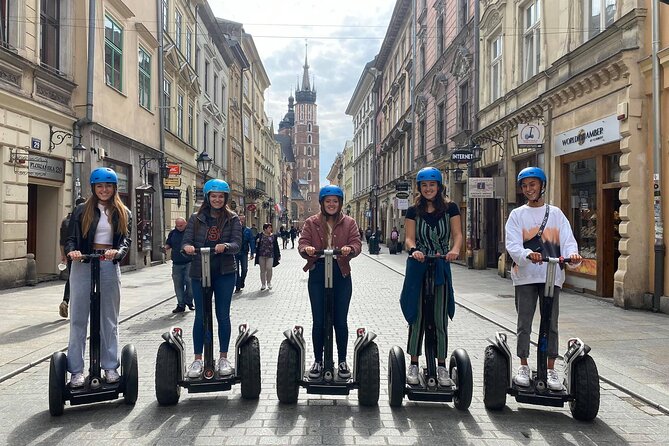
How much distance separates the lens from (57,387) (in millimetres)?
3982

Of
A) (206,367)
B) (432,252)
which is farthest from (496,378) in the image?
(206,367)

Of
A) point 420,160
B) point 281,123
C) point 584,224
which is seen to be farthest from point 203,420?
point 281,123

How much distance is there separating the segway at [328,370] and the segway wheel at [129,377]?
1137mm

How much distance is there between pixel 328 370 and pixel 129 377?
61.5 inches

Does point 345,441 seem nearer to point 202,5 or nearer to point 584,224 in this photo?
point 584,224

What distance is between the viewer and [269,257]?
12.7 meters

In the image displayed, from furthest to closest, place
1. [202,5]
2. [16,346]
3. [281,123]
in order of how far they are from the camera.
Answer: [281,123], [202,5], [16,346]

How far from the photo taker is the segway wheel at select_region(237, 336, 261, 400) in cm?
435

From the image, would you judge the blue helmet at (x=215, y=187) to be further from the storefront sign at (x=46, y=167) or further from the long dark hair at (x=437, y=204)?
the storefront sign at (x=46, y=167)

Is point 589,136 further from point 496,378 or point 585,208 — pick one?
point 496,378

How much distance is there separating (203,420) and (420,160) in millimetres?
24596

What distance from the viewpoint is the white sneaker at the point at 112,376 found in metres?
4.22

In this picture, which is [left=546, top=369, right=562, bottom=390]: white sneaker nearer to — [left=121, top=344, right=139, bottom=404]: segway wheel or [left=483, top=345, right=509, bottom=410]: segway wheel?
[left=483, top=345, right=509, bottom=410]: segway wheel

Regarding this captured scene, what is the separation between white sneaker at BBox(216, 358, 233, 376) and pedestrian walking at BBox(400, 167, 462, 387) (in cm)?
145
